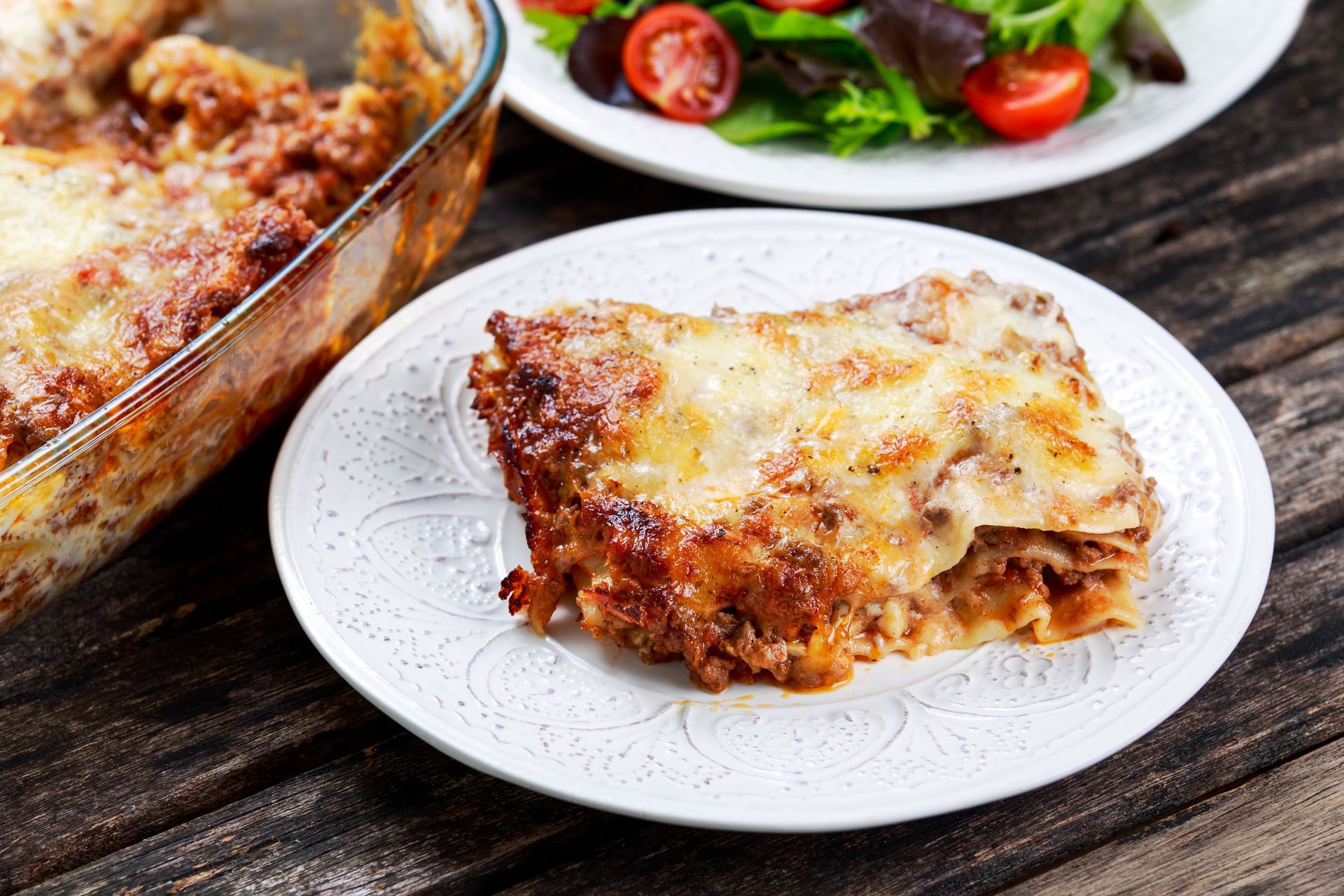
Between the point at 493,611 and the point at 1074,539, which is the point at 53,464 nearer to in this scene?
the point at 493,611

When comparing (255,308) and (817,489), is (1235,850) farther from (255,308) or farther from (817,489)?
(255,308)

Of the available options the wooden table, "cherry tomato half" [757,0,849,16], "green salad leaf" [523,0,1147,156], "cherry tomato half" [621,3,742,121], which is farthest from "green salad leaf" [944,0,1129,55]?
the wooden table

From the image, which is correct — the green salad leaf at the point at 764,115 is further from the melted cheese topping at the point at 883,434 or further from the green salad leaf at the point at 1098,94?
the melted cheese topping at the point at 883,434

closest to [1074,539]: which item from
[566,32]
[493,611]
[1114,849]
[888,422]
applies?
[888,422]

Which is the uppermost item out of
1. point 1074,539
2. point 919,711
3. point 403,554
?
point 1074,539

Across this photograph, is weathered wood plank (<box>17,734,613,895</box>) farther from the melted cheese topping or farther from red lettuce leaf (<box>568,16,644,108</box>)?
red lettuce leaf (<box>568,16,644,108</box>)

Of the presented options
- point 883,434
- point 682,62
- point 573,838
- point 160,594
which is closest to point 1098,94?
point 682,62
